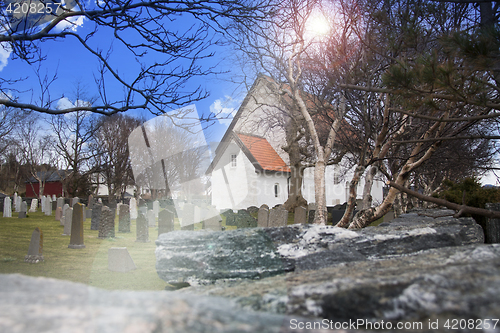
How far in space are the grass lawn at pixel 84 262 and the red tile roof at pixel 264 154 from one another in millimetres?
15328

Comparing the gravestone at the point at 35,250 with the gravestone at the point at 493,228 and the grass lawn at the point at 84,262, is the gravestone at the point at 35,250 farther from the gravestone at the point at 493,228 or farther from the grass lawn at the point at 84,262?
the gravestone at the point at 493,228

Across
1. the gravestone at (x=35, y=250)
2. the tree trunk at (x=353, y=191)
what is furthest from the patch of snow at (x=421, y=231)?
the gravestone at (x=35, y=250)

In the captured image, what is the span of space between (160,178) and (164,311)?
121 feet

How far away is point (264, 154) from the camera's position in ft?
89.0

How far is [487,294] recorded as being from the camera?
1.43 m

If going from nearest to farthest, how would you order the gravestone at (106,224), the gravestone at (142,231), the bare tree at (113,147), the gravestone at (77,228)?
the gravestone at (77,228) → the gravestone at (142,231) → the gravestone at (106,224) → the bare tree at (113,147)

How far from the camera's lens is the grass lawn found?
6.01 metres

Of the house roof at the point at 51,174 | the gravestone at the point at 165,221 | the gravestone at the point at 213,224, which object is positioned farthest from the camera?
the house roof at the point at 51,174

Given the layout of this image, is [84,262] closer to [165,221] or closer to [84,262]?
[84,262]

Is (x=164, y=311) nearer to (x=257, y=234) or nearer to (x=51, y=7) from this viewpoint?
(x=257, y=234)

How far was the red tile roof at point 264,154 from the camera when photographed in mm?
25859

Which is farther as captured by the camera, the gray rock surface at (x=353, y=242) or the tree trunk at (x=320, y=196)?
the tree trunk at (x=320, y=196)

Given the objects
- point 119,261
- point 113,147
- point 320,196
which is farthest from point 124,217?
point 113,147

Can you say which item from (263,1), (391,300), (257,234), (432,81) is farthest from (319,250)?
(263,1)
